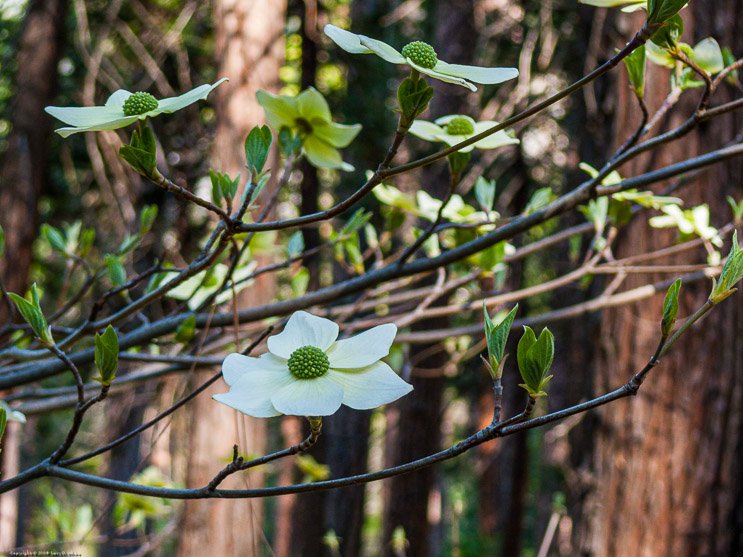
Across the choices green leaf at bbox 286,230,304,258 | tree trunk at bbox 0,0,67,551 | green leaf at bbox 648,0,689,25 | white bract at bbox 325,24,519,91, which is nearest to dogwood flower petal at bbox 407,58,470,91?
white bract at bbox 325,24,519,91

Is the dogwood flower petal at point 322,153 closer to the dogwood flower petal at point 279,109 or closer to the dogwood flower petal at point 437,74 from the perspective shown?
the dogwood flower petal at point 279,109

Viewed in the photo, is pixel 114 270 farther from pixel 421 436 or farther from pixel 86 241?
pixel 421 436

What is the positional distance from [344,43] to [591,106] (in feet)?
6.42

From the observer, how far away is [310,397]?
1.33 ft

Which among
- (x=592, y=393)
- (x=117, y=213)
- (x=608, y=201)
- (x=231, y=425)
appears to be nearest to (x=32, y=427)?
(x=117, y=213)

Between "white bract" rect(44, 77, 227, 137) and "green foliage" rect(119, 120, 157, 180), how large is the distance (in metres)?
0.01

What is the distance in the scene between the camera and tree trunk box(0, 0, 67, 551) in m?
2.84

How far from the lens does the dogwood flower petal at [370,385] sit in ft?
A: 1.30

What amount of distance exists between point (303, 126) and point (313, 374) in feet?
1.30

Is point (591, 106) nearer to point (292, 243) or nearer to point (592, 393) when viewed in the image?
point (592, 393)

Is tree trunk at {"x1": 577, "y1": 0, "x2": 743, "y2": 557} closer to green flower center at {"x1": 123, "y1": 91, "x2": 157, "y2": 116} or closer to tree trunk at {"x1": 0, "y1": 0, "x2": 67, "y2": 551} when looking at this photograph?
green flower center at {"x1": 123, "y1": 91, "x2": 157, "y2": 116}

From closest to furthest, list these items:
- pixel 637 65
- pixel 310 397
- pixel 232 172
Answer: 1. pixel 310 397
2. pixel 637 65
3. pixel 232 172

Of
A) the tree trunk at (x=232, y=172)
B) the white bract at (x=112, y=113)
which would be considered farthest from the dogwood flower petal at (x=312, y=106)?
the tree trunk at (x=232, y=172)

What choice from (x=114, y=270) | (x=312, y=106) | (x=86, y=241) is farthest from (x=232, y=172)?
(x=312, y=106)
